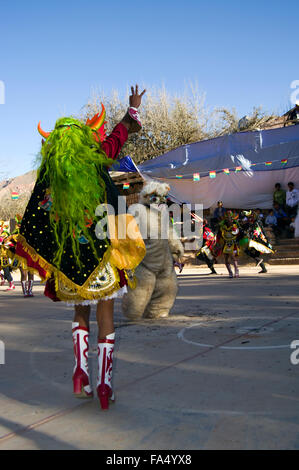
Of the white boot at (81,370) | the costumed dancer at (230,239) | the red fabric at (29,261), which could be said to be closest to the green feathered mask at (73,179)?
the red fabric at (29,261)

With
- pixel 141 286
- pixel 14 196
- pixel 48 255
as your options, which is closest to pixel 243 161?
pixel 14 196

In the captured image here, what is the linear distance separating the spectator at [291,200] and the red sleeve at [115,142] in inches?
623

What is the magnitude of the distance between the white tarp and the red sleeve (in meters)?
16.5

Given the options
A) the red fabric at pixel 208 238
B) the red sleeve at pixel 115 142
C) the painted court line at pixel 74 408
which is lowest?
the painted court line at pixel 74 408

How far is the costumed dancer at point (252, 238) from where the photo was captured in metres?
13.6

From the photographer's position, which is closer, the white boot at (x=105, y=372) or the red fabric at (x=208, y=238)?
the white boot at (x=105, y=372)

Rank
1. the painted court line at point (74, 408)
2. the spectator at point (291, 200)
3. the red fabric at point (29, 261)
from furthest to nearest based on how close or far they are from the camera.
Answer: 1. the spectator at point (291, 200)
2. the red fabric at point (29, 261)
3. the painted court line at point (74, 408)

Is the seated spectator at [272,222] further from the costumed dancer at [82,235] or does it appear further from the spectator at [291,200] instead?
the costumed dancer at [82,235]

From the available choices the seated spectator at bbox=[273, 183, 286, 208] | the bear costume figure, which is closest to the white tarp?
the seated spectator at bbox=[273, 183, 286, 208]

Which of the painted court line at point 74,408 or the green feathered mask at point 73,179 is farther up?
the green feathered mask at point 73,179

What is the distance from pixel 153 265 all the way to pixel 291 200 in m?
13.1

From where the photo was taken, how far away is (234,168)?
20.6 m
